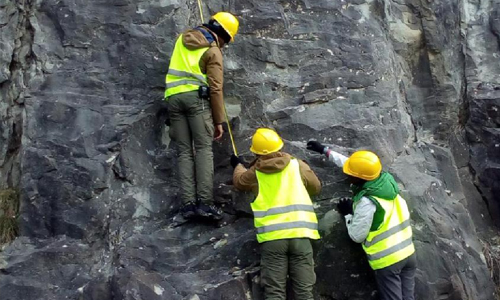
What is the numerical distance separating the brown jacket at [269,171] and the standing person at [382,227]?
359mm

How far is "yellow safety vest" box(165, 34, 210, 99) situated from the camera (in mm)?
6340

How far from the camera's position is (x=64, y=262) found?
20.5 ft

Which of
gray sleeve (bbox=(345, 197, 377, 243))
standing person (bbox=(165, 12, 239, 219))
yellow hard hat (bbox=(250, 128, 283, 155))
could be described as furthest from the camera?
standing person (bbox=(165, 12, 239, 219))

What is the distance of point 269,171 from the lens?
565 cm

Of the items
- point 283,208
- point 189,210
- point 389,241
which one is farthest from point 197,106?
point 389,241

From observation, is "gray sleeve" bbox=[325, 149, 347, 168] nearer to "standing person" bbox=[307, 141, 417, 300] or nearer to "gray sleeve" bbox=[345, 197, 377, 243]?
"standing person" bbox=[307, 141, 417, 300]

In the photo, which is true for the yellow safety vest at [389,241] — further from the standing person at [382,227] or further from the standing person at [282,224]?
the standing person at [282,224]

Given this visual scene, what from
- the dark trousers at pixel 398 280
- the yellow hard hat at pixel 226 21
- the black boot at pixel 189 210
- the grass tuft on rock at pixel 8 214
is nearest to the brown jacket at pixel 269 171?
the black boot at pixel 189 210

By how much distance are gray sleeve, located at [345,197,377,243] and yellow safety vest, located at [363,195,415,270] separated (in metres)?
0.08

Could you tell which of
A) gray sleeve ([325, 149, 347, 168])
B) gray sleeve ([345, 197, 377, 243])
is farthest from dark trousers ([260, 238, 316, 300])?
gray sleeve ([325, 149, 347, 168])

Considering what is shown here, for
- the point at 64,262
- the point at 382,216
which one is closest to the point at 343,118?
the point at 382,216

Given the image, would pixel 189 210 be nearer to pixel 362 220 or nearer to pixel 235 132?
pixel 235 132

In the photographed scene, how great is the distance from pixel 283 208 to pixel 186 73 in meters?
A: 1.83

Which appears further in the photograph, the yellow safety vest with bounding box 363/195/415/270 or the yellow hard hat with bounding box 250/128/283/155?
the yellow hard hat with bounding box 250/128/283/155
